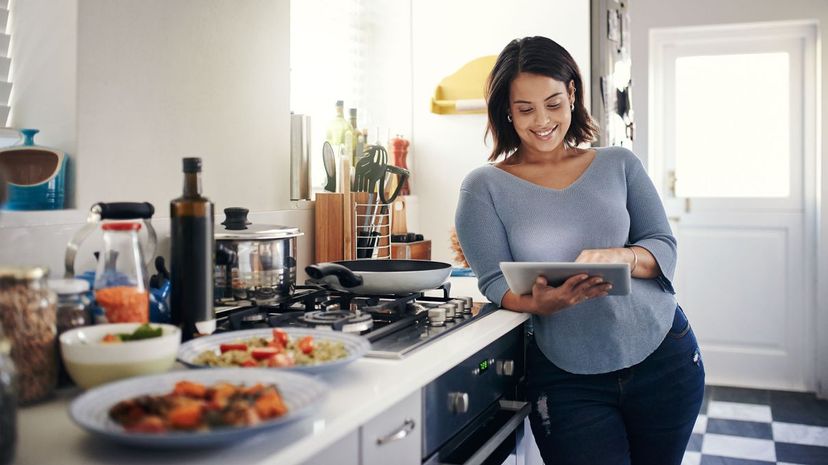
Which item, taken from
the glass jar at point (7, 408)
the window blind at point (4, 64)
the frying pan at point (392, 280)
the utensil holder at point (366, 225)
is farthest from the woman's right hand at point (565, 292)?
the window blind at point (4, 64)

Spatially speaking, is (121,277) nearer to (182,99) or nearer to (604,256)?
(182,99)

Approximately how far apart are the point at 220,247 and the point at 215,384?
619 millimetres

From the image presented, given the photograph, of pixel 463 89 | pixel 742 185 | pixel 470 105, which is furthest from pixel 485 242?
pixel 742 185

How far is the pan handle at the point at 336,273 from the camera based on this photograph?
1.45 m

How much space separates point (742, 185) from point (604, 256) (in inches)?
117

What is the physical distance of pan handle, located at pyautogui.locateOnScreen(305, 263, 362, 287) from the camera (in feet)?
4.75

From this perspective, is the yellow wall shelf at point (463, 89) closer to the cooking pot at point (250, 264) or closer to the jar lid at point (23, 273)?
the cooking pot at point (250, 264)

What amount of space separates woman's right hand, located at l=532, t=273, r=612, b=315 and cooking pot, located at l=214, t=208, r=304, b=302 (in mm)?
531

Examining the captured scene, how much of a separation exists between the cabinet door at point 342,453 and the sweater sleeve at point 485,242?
78 centimetres

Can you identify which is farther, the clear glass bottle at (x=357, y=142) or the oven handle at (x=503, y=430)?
the clear glass bottle at (x=357, y=142)

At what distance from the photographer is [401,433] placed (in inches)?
42.1

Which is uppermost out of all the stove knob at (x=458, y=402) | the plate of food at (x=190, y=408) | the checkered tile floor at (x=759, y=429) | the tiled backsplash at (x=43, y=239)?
the tiled backsplash at (x=43, y=239)

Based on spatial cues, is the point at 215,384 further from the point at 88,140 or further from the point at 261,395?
the point at 88,140

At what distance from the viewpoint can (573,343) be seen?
5.23 feet
